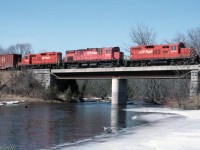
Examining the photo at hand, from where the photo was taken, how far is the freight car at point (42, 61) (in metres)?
55.8

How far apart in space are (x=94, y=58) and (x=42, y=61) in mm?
11580

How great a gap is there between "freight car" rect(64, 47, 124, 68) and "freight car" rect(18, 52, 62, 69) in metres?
1.61

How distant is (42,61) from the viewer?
58.0 m

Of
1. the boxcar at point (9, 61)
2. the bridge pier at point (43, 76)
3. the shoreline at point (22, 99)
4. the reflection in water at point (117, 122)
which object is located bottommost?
the shoreline at point (22, 99)

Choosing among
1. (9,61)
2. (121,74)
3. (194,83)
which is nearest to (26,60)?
(9,61)

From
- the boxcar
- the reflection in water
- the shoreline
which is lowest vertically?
the shoreline

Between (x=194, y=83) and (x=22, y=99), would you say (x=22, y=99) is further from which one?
(x=194, y=83)

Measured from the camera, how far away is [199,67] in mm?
37750

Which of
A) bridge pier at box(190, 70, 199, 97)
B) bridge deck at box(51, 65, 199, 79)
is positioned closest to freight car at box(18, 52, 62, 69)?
bridge deck at box(51, 65, 199, 79)

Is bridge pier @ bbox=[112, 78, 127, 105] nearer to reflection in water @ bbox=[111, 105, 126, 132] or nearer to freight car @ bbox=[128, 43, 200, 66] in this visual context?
freight car @ bbox=[128, 43, 200, 66]

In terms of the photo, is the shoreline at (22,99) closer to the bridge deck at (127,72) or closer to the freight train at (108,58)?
the bridge deck at (127,72)

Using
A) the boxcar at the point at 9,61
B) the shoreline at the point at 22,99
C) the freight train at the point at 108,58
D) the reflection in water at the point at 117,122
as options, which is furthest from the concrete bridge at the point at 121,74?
the reflection in water at the point at 117,122

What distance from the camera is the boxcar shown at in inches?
2421

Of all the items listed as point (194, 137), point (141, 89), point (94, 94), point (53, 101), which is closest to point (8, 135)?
point (194, 137)
